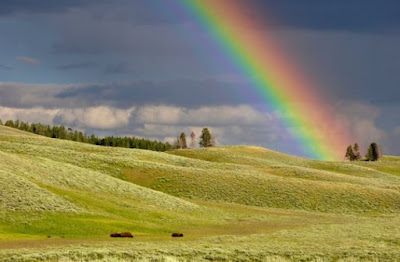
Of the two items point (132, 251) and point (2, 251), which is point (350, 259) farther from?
point (2, 251)

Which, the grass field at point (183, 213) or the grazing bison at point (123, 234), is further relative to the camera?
the grazing bison at point (123, 234)

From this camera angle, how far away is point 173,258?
153 ft

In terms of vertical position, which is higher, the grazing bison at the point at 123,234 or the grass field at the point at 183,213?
the grass field at the point at 183,213

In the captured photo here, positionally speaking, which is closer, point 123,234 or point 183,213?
point 123,234

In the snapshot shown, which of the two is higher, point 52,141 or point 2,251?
point 52,141

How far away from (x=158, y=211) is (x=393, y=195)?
54.9 m

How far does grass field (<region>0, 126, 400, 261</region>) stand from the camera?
50.1 m

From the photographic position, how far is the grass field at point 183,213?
50147 mm

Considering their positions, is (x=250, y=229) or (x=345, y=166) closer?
(x=250, y=229)

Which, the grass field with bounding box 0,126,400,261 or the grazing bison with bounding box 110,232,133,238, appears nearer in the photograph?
the grass field with bounding box 0,126,400,261

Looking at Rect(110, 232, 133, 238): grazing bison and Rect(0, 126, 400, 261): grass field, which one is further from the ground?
Rect(0, 126, 400, 261): grass field

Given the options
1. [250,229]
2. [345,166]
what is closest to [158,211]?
[250,229]

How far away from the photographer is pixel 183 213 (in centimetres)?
8300

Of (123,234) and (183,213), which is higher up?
(183,213)
